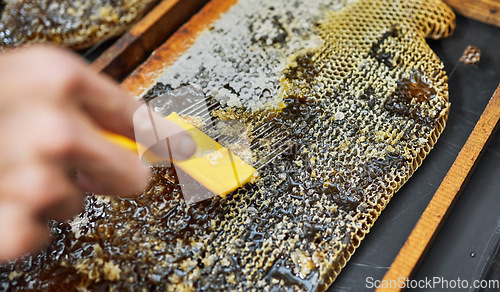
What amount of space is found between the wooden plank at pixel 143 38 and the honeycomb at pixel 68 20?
135 millimetres

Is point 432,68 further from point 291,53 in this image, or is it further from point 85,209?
point 85,209

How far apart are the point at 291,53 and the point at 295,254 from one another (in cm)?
73

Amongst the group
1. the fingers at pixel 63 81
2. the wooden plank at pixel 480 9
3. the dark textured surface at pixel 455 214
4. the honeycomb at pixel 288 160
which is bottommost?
the dark textured surface at pixel 455 214

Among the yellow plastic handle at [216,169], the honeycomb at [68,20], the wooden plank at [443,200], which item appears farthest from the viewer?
the honeycomb at [68,20]

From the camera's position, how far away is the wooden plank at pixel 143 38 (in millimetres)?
1587

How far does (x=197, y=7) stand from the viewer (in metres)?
1.76

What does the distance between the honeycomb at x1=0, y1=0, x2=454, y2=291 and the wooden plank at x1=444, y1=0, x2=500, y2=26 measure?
9 cm

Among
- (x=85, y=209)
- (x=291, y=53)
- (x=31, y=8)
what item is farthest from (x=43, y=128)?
(x=31, y=8)

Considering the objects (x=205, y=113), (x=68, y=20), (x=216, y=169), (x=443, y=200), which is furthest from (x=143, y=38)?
(x=443, y=200)

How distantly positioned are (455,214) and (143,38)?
1.25m

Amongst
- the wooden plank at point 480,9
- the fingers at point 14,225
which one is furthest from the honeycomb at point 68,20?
the wooden plank at point 480,9

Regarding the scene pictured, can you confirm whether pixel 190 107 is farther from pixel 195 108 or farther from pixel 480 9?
pixel 480 9

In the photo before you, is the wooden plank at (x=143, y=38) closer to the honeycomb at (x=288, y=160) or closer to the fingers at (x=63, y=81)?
the honeycomb at (x=288, y=160)

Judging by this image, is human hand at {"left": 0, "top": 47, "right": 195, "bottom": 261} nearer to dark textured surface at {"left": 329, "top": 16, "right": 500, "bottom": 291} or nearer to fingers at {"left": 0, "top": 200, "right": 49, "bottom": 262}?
fingers at {"left": 0, "top": 200, "right": 49, "bottom": 262}
